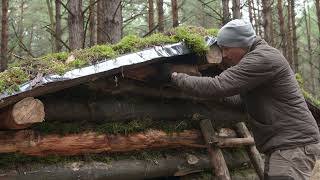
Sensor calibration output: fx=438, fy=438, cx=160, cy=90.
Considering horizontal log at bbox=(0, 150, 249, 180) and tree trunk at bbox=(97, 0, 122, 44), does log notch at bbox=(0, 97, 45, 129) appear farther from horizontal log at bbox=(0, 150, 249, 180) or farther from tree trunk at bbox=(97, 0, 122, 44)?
tree trunk at bbox=(97, 0, 122, 44)

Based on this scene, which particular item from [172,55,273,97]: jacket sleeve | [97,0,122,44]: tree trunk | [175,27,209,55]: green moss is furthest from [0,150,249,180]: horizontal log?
[97,0,122,44]: tree trunk

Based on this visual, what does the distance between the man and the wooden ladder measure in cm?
112

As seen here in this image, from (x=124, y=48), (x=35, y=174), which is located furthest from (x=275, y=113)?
(x=35, y=174)

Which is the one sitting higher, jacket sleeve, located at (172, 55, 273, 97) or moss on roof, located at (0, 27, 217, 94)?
moss on roof, located at (0, 27, 217, 94)

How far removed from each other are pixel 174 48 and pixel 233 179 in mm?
2132

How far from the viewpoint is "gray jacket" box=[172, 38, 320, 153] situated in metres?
3.74

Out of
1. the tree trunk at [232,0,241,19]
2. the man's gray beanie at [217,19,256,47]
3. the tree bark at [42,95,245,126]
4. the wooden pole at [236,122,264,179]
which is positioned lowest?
the wooden pole at [236,122,264,179]

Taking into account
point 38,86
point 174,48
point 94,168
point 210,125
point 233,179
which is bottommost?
point 233,179

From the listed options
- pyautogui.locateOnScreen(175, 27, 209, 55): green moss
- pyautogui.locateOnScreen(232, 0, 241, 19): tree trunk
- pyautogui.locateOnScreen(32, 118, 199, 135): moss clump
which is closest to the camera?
pyautogui.locateOnScreen(32, 118, 199, 135): moss clump

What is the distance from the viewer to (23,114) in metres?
4.04

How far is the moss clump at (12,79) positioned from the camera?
12.6ft

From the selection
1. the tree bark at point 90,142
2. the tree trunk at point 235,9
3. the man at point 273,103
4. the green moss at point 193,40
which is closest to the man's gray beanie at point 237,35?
the man at point 273,103

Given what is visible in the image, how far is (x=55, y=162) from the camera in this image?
462 cm

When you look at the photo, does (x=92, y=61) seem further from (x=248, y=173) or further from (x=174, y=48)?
(x=248, y=173)
